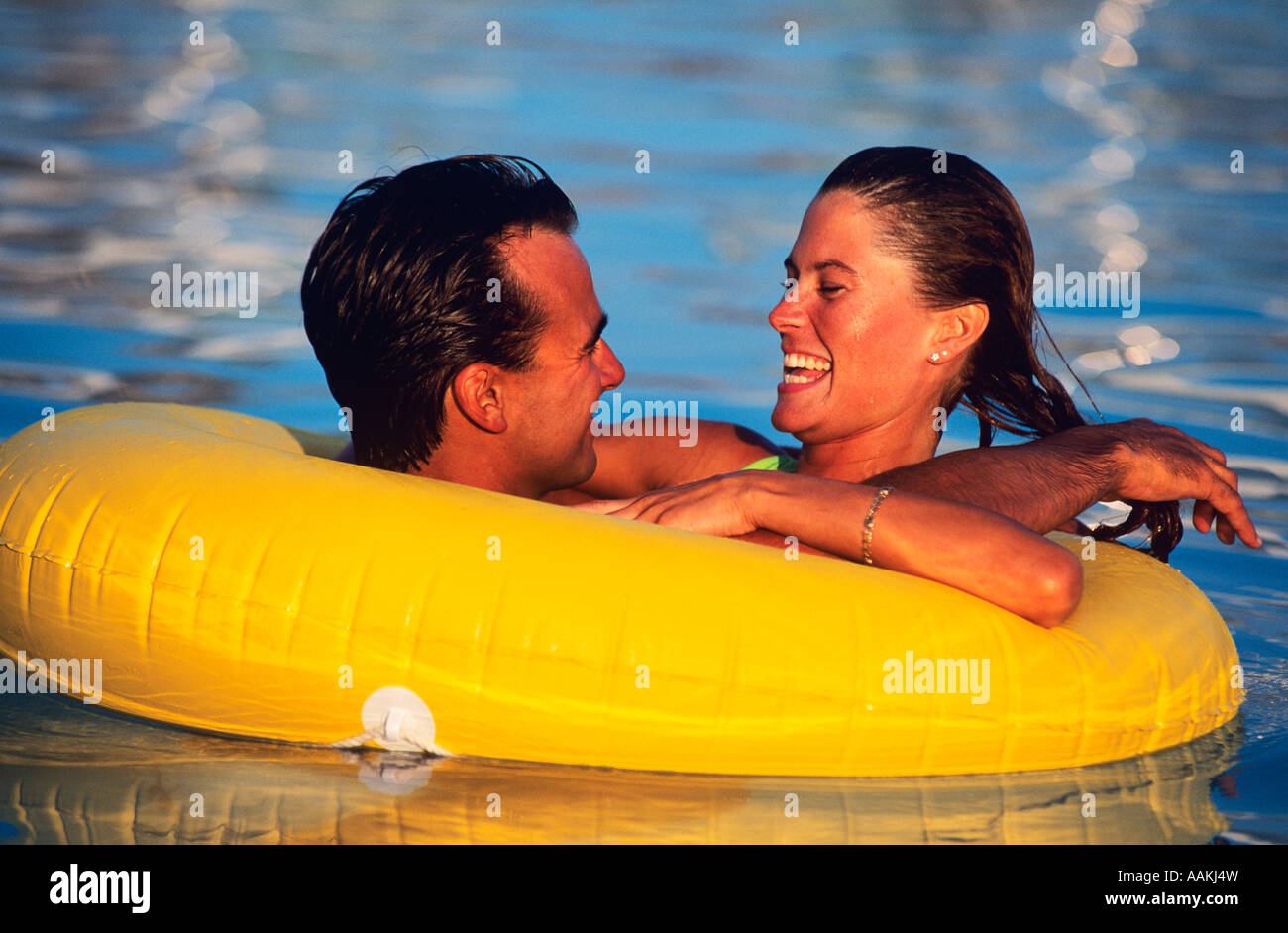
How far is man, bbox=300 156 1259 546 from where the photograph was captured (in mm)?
3090

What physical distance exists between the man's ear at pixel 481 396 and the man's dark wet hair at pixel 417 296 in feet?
0.07

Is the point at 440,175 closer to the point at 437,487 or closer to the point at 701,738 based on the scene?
the point at 437,487

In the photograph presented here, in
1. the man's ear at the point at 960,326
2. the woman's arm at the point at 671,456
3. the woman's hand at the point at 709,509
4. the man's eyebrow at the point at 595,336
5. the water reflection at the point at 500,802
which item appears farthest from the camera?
the woman's arm at the point at 671,456

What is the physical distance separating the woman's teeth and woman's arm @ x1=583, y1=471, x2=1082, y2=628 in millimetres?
524

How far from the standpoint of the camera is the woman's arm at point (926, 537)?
2803 millimetres

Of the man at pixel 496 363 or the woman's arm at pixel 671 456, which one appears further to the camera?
the woman's arm at pixel 671 456

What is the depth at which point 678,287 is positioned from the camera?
8016 millimetres

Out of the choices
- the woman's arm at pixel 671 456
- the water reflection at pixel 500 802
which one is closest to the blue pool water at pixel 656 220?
the water reflection at pixel 500 802

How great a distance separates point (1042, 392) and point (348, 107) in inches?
343

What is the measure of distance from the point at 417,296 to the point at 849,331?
0.98 m

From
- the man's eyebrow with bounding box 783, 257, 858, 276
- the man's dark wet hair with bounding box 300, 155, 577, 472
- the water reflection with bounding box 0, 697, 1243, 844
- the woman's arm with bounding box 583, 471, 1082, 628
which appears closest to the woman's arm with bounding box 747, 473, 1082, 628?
the woman's arm with bounding box 583, 471, 1082, 628

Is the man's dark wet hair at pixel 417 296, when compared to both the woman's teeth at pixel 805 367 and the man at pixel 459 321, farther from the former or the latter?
the woman's teeth at pixel 805 367

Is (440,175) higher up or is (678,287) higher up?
(678,287)
